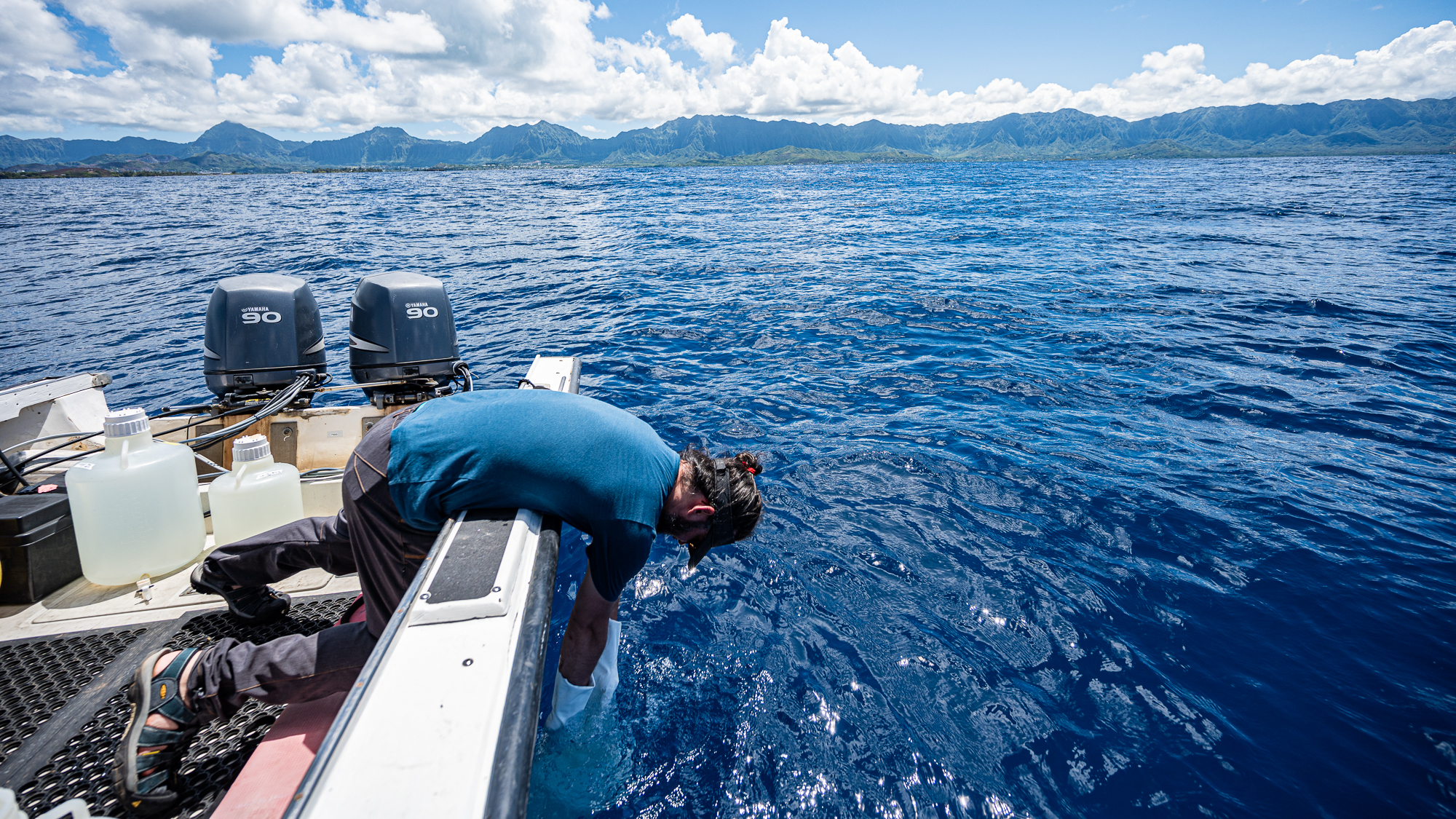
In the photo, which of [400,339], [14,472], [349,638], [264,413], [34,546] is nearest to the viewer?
[349,638]

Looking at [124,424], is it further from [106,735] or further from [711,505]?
[711,505]

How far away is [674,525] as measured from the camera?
8.93 ft

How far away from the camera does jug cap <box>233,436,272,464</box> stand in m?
3.64

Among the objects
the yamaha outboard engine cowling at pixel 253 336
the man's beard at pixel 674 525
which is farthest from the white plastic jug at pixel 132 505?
the man's beard at pixel 674 525

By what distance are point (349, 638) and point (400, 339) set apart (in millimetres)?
3359

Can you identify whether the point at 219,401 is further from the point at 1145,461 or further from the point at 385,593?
the point at 1145,461

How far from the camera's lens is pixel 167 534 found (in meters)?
3.59

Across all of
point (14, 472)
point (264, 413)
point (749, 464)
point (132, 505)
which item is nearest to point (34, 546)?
point (132, 505)

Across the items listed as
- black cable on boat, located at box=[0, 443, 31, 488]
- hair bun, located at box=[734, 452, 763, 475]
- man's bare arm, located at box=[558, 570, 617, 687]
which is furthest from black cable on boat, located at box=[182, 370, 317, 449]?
hair bun, located at box=[734, 452, 763, 475]

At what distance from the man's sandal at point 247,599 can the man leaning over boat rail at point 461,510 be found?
65cm

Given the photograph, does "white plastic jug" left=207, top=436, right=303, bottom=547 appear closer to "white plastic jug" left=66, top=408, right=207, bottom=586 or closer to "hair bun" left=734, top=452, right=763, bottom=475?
"white plastic jug" left=66, top=408, right=207, bottom=586

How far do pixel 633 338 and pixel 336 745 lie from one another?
9453 millimetres

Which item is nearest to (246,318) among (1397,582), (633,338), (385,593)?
(385,593)

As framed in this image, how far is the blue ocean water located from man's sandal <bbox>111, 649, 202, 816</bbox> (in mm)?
1436
